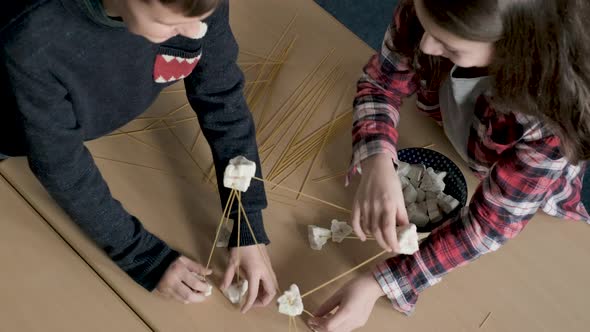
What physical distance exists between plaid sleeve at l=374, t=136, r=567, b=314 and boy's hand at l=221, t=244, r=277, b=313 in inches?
7.4

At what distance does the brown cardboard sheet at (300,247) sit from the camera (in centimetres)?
99

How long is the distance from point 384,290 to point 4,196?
2.25ft

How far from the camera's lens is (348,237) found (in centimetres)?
107

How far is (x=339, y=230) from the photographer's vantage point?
3.49 ft

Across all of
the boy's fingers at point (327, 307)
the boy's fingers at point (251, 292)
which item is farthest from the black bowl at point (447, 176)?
the boy's fingers at point (251, 292)

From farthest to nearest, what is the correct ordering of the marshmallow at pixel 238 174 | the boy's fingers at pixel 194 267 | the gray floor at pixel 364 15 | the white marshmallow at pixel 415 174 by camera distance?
1. the gray floor at pixel 364 15
2. the white marshmallow at pixel 415 174
3. the boy's fingers at pixel 194 267
4. the marshmallow at pixel 238 174

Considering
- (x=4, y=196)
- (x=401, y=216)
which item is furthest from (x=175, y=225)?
(x=401, y=216)

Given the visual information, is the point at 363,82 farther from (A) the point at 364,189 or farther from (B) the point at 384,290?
(B) the point at 384,290

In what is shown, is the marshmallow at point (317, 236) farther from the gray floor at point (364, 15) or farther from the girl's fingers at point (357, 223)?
the gray floor at point (364, 15)

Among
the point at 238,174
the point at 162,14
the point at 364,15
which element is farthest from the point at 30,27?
the point at 364,15

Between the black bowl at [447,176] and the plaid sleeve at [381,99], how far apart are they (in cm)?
6

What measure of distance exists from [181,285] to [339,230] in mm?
295

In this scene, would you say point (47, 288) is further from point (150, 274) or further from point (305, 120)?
point (305, 120)

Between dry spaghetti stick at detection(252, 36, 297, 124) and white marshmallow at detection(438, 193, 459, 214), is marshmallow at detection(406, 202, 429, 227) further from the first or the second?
dry spaghetti stick at detection(252, 36, 297, 124)
